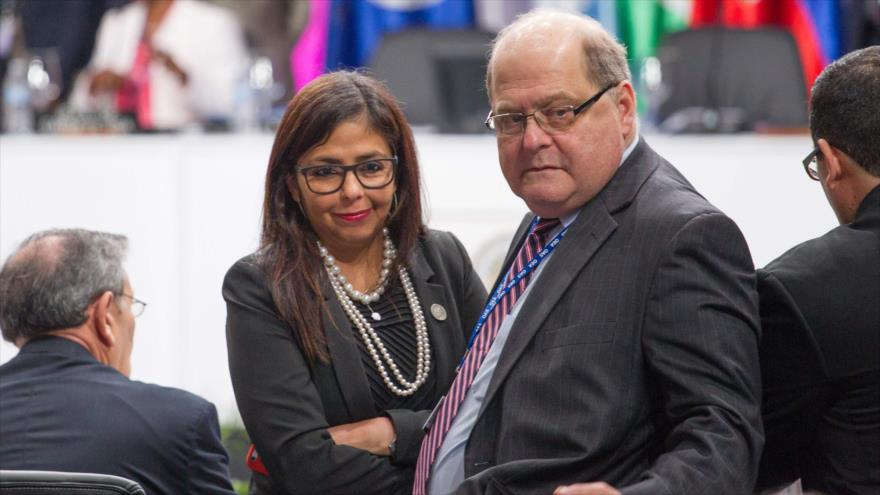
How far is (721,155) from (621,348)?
2518 mm

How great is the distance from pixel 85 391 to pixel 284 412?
17.4 inches

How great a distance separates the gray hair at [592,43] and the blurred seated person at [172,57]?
4.13m

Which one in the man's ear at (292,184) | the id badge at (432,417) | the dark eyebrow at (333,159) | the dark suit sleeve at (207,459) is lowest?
the dark suit sleeve at (207,459)

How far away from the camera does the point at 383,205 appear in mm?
2668

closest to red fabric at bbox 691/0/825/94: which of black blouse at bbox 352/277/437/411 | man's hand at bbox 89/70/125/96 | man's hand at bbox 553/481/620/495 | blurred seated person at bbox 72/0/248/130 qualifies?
blurred seated person at bbox 72/0/248/130

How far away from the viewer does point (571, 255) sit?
86.2 inches

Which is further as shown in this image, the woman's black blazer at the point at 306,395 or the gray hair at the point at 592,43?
the woman's black blazer at the point at 306,395

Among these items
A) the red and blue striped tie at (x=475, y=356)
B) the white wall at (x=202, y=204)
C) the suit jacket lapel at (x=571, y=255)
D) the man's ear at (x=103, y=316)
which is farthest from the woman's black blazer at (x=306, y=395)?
the white wall at (x=202, y=204)

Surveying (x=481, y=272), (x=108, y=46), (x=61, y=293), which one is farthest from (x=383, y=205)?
(x=108, y=46)

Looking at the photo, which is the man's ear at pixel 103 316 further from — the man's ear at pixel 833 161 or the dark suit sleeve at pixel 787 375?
the man's ear at pixel 833 161

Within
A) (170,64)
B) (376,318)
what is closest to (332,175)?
(376,318)

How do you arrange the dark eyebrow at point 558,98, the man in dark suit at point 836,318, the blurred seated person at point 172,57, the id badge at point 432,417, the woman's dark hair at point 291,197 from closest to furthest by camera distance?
1. the man in dark suit at point 836,318
2. the dark eyebrow at point 558,98
3. the id badge at point 432,417
4. the woman's dark hair at point 291,197
5. the blurred seated person at point 172,57

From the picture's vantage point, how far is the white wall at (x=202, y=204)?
13.9ft

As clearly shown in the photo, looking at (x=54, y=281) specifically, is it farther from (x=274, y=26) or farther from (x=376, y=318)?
(x=274, y=26)
